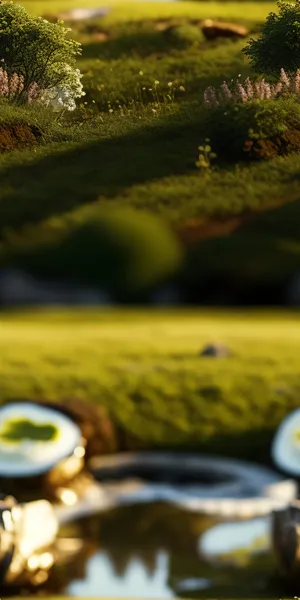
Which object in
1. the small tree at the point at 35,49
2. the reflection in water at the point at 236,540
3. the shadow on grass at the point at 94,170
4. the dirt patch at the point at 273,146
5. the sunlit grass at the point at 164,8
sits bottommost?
the reflection in water at the point at 236,540

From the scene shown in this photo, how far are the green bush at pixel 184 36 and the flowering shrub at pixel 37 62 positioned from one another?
876 millimetres

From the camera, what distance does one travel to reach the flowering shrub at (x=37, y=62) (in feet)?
28.5

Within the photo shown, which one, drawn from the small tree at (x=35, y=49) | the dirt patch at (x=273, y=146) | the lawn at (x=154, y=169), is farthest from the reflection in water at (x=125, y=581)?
the small tree at (x=35, y=49)

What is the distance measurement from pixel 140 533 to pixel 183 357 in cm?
143

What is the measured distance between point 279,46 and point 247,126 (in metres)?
0.88

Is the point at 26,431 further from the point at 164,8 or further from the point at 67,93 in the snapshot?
the point at 164,8

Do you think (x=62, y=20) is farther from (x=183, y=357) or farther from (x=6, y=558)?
(x=6, y=558)

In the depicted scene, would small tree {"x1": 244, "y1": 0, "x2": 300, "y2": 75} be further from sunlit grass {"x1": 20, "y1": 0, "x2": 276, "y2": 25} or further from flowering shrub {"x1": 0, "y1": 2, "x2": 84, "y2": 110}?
flowering shrub {"x1": 0, "y1": 2, "x2": 84, "y2": 110}

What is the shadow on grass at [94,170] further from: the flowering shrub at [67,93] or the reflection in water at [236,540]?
the reflection in water at [236,540]

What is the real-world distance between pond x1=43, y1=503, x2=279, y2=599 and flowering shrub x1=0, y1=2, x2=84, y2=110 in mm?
3476

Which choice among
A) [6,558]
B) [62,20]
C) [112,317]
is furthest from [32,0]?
[6,558]

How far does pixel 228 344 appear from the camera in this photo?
8.38m

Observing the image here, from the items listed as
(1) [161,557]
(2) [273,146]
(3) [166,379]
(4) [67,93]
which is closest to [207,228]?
(2) [273,146]

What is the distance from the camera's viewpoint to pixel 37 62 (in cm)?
880
